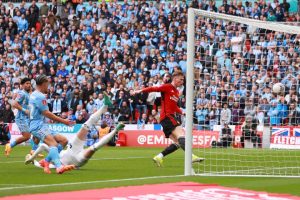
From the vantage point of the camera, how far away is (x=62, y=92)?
35719 millimetres

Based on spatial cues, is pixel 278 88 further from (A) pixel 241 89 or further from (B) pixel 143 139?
(B) pixel 143 139

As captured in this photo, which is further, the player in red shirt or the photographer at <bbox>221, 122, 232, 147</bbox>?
the photographer at <bbox>221, 122, 232, 147</bbox>

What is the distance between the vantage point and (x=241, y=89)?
2027 cm

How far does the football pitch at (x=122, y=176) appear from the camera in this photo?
43.5 feet

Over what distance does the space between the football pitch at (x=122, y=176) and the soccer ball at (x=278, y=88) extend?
1.83 metres

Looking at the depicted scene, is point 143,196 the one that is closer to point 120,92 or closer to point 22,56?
point 120,92

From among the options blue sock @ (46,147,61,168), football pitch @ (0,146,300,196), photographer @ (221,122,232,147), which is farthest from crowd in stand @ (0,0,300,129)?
blue sock @ (46,147,61,168)

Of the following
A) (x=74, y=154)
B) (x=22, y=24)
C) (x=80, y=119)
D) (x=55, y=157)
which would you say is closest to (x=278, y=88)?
(x=74, y=154)

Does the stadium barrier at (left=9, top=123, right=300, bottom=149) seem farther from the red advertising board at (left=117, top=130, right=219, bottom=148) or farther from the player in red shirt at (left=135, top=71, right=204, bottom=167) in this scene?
the player in red shirt at (left=135, top=71, right=204, bottom=167)

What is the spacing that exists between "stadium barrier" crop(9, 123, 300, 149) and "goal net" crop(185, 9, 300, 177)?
0.09m

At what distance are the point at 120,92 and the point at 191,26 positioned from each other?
17.9 metres

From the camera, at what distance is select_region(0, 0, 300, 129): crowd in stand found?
75.7ft

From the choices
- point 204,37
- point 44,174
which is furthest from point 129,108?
point 44,174

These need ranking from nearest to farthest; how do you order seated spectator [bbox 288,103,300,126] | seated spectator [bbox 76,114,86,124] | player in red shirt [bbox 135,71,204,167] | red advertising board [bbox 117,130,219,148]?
player in red shirt [bbox 135,71,204,167] → seated spectator [bbox 288,103,300,126] → red advertising board [bbox 117,130,219,148] → seated spectator [bbox 76,114,86,124]
